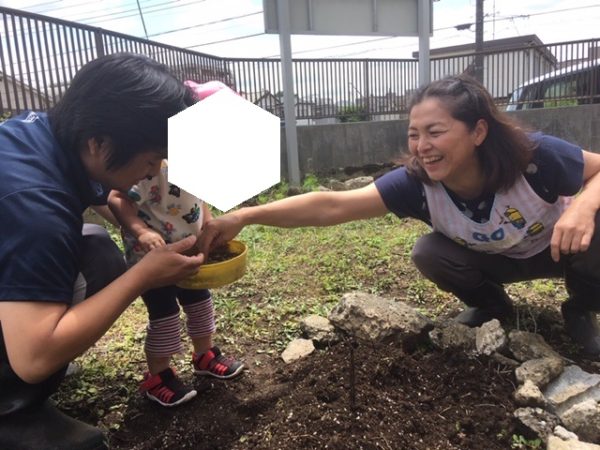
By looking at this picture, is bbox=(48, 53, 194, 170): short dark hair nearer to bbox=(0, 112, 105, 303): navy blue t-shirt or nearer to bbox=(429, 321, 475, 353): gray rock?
bbox=(0, 112, 105, 303): navy blue t-shirt

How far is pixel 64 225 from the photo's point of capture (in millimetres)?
1229

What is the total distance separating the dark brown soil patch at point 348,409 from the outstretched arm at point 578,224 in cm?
46

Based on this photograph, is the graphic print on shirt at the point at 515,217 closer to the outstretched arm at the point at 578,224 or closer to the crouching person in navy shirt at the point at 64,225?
the outstretched arm at the point at 578,224

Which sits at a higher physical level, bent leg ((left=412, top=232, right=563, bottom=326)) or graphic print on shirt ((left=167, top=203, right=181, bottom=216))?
graphic print on shirt ((left=167, top=203, right=181, bottom=216))

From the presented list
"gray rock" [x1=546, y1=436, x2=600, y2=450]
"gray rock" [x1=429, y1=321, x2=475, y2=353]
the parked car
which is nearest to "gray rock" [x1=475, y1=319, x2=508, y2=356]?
"gray rock" [x1=429, y1=321, x2=475, y2=353]

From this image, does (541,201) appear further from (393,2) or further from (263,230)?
(393,2)

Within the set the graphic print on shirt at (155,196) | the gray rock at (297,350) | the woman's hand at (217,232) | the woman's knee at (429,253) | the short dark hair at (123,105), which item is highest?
the short dark hair at (123,105)

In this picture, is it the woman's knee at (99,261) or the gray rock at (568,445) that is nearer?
the gray rock at (568,445)

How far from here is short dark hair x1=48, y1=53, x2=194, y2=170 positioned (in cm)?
126

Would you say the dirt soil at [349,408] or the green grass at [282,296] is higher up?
the dirt soil at [349,408]

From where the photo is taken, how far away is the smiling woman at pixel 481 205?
1780 mm

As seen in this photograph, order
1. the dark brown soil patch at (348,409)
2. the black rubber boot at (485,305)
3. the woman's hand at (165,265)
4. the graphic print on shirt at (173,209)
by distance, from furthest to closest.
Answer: the black rubber boot at (485,305)
the graphic print on shirt at (173,209)
the dark brown soil patch at (348,409)
the woman's hand at (165,265)

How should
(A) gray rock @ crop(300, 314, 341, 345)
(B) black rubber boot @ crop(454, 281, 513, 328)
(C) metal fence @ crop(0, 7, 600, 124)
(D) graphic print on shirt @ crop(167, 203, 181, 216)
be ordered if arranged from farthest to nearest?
(C) metal fence @ crop(0, 7, 600, 124) < (B) black rubber boot @ crop(454, 281, 513, 328) < (A) gray rock @ crop(300, 314, 341, 345) < (D) graphic print on shirt @ crop(167, 203, 181, 216)

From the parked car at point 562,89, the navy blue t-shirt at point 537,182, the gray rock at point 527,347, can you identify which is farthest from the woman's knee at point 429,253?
the parked car at point 562,89
